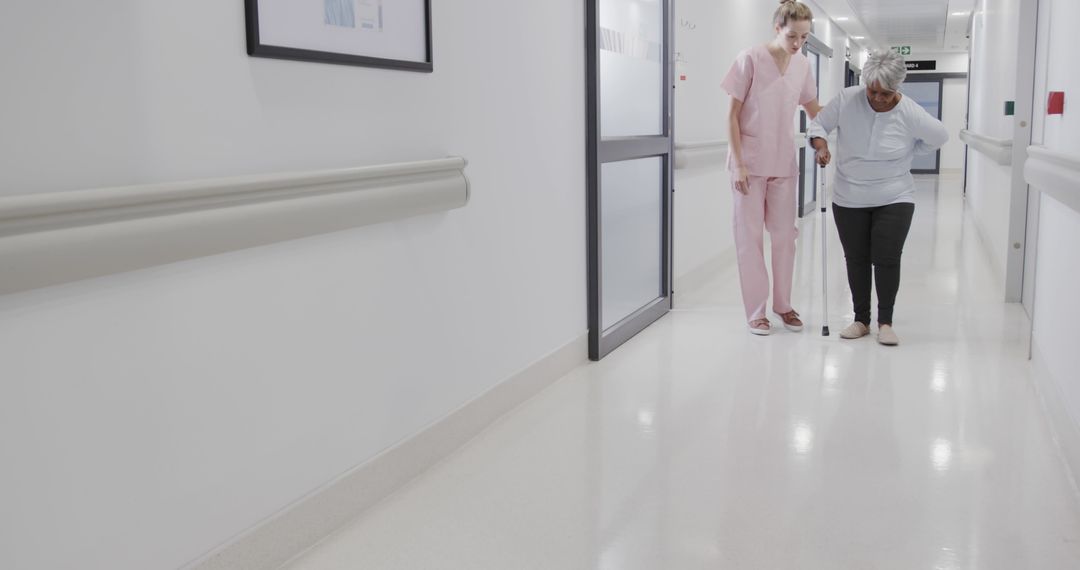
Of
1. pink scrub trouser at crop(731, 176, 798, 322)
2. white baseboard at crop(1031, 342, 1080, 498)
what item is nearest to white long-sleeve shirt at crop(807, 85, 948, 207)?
pink scrub trouser at crop(731, 176, 798, 322)

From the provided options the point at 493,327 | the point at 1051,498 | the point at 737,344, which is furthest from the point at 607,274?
the point at 1051,498

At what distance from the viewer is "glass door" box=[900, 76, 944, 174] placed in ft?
67.0

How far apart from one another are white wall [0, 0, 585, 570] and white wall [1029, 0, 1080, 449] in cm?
191

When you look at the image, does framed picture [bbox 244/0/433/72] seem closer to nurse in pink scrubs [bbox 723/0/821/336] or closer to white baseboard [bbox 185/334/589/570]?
white baseboard [bbox 185/334/589/570]

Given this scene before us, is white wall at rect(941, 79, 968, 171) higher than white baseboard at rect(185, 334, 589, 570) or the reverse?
higher

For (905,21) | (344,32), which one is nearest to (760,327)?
(344,32)

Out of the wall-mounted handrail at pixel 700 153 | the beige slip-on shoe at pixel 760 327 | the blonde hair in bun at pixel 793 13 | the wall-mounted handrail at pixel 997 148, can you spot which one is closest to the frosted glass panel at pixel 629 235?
Answer: the wall-mounted handrail at pixel 700 153

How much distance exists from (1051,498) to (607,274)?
233 centimetres

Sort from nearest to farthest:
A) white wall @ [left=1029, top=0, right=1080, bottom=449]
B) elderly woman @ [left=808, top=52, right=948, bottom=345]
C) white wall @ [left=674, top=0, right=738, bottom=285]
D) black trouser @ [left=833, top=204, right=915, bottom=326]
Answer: white wall @ [left=1029, top=0, right=1080, bottom=449] < elderly woman @ [left=808, top=52, right=948, bottom=345] < black trouser @ [left=833, top=204, right=915, bottom=326] < white wall @ [left=674, top=0, right=738, bottom=285]

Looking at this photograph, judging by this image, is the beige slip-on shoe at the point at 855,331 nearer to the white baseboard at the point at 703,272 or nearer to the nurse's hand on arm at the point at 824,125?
the nurse's hand on arm at the point at 824,125

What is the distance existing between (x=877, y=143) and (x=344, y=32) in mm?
2811

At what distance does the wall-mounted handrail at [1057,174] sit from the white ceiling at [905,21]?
7666mm

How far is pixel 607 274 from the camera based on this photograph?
4617 mm

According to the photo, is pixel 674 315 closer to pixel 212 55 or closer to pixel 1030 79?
pixel 1030 79
